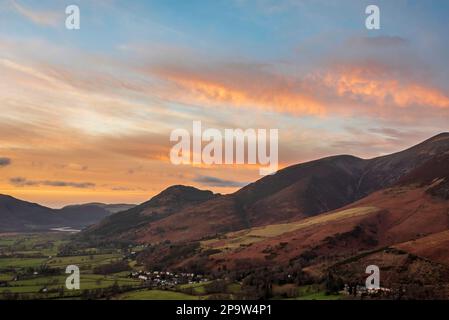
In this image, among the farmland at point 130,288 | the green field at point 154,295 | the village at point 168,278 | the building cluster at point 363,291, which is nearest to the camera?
the building cluster at point 363,291

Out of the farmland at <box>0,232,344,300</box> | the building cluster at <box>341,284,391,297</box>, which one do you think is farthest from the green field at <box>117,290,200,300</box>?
the building cluster at <box>341,284,391,297</box>

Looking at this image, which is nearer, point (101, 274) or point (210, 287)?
point (210, 287)

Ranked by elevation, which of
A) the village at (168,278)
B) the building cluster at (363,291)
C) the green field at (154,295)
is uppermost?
the building cluster at (363,291)

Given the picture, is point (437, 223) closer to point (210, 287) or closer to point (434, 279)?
point (434, 279)

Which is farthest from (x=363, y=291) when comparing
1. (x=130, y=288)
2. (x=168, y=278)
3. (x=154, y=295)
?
(x=168, y=278)

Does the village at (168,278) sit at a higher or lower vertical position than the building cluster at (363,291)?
lower

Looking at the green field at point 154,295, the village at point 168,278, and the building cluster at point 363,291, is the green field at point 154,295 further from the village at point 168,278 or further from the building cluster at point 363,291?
the building cluster at point 363,291

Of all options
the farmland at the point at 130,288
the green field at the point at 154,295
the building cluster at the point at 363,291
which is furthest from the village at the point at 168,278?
the building cluster at the point at 363,291

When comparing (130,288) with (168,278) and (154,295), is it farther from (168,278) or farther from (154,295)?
(168,278)

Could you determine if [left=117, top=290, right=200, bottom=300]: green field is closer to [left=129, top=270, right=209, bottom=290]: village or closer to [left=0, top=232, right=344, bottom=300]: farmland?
[left=0, top=232, right=344, bottom=300]: farmland
